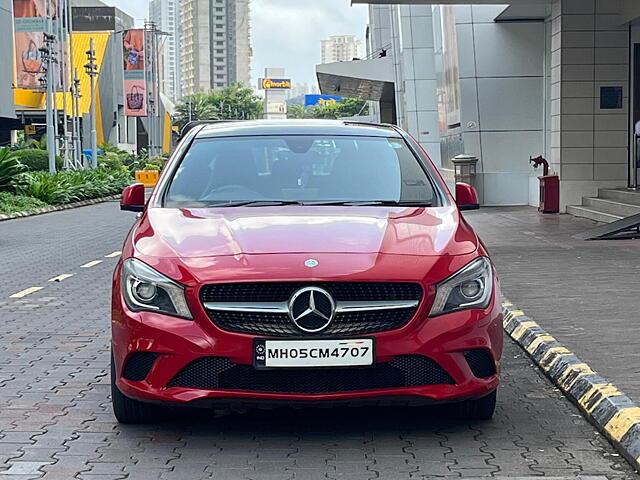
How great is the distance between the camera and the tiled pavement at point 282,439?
4691 millimetres

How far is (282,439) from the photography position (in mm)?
5191

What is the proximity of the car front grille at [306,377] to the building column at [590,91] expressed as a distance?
678 inches

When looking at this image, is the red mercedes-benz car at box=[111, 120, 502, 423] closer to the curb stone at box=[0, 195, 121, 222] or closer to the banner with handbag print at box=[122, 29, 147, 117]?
the curb stone at box=[0, 195, 121, 222]

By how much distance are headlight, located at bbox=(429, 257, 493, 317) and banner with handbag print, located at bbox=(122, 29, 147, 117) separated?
2371 inches

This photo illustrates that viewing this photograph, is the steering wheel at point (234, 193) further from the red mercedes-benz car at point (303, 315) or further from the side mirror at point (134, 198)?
the side mirror at point (134, 198)

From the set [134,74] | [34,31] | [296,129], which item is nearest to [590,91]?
[296,129]

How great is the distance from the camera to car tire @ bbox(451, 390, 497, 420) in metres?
5.39

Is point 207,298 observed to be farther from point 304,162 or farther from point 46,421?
point 304,162

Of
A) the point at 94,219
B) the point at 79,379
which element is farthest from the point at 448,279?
the point at 94,219

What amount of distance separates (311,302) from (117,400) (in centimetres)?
123

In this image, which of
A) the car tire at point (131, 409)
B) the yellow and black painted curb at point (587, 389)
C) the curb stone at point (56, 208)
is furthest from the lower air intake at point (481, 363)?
the curb stone at point (56, 208)

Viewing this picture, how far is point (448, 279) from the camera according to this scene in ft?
16.4

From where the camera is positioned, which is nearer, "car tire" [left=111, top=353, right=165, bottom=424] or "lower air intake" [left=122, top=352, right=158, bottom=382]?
"lower air intake" [left=122, top=352, right=158, bottom=382]

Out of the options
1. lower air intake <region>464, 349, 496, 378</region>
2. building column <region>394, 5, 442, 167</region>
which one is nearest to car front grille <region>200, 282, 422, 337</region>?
lower air intake <region>464, 349, 496, 378</region>
